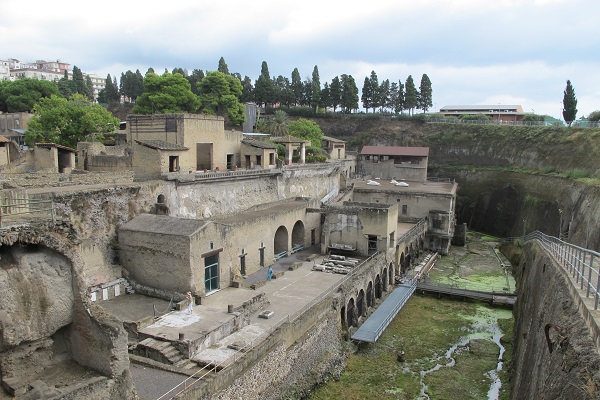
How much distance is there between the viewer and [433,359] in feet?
79.2

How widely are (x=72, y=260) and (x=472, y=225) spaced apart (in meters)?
50.5

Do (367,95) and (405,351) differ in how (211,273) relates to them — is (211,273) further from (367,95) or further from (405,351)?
(367,95)

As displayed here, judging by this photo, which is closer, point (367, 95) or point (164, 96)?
point (164, 96)

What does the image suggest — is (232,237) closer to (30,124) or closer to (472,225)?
(30,124)

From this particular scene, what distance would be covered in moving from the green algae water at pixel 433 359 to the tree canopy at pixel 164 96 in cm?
3490

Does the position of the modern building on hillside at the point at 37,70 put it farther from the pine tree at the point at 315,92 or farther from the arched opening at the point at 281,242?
the arched opening at the point at 281,242

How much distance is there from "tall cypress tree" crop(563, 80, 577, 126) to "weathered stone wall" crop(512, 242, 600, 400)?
1922 inches

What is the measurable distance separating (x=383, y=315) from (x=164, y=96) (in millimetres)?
36103

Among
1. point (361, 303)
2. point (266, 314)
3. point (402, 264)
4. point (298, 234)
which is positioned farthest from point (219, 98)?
point (266, 314)

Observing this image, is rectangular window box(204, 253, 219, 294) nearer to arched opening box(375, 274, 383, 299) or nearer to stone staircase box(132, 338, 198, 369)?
stone staircase box(132, 338, 198, 369)

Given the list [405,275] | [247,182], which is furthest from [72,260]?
[405,275]

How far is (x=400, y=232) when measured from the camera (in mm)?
40531

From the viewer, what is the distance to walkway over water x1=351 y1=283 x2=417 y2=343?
→ 81.7ft

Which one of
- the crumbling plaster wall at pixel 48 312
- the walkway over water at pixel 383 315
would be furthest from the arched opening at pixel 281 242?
the crumbling plaster wall at pixel 48 312
